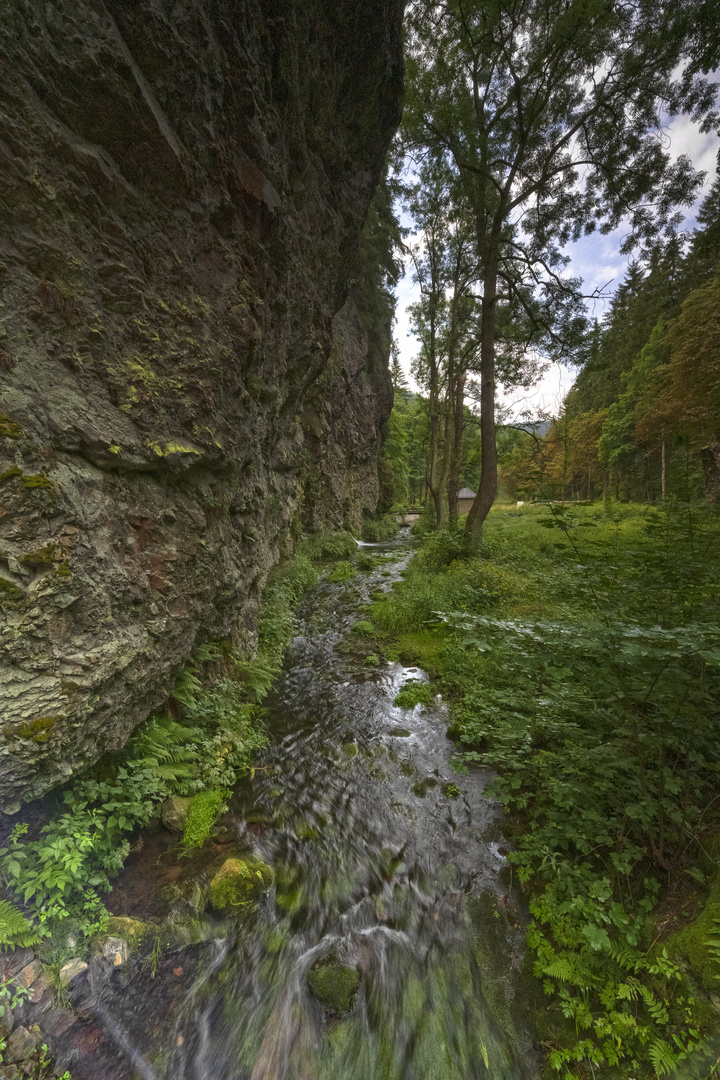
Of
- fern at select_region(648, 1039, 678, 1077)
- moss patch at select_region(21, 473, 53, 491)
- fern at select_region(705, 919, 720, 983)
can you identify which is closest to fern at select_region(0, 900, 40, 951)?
moss patch at select_region(21, 473, 53, 491)

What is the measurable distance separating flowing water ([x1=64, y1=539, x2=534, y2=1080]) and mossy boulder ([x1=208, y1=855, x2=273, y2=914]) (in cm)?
14

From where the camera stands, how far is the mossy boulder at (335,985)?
Result: 3020mm

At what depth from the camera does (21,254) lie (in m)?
3.27

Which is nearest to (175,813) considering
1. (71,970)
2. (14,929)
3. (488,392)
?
(71,970)

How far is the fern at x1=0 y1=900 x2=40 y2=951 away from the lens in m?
2.50

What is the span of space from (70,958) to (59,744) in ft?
4.85

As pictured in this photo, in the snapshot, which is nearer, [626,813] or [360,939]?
[626,813]

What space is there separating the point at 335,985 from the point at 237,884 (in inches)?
46.0

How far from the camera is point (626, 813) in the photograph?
2852 mm

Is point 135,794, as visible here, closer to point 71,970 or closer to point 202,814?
point 202,814

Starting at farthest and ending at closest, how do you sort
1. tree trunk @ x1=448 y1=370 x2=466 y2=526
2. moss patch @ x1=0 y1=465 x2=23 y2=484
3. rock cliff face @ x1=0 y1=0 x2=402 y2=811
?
tree trunk @ x1=448 y1=370 x2=466 y2=526 → rock cliff face @ x1=0 y1=0 x2=402 y2=811 → moss patch @ x1=0 y1=465 x2=23 y2=484

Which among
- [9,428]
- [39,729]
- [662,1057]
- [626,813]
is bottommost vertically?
[662,1057]

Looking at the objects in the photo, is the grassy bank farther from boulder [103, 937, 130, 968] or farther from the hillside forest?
boulder [103, 937, 130, 968]

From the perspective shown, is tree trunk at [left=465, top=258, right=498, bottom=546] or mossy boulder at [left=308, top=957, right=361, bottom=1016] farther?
tree trunk at [left=465, top=258, right=498, bottom=546]
